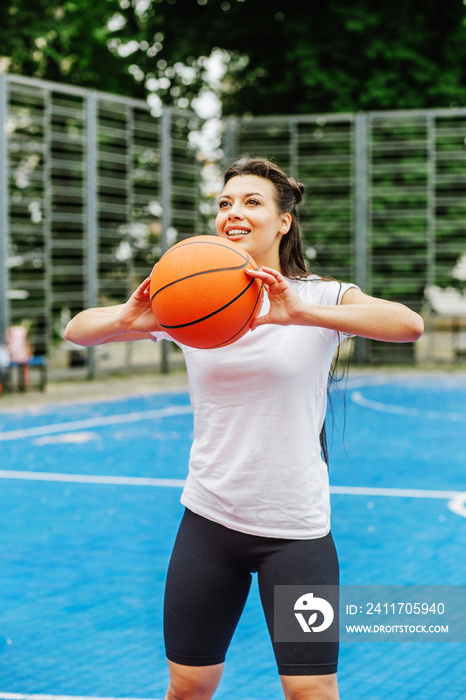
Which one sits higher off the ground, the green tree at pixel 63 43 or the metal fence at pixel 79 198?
the green tree at pixel 63 43

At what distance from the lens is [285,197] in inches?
108

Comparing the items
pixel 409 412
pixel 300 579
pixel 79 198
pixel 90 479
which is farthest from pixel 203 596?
pixel 79 198

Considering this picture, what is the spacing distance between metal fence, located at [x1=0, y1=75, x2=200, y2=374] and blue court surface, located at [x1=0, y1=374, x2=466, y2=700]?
4.89 metres

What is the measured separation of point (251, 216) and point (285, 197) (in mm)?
183

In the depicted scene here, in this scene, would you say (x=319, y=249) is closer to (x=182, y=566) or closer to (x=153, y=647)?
(x=153, y=647)

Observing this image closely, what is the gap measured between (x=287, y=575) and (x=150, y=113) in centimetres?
1660

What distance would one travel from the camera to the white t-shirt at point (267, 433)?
2.47m

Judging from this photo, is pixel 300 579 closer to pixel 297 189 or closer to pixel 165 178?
pixel 297 189

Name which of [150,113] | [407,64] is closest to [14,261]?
[150,113]

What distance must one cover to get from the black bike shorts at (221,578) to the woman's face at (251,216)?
82 centimetres

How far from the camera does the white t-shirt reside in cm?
247

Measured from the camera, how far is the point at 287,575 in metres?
2.41

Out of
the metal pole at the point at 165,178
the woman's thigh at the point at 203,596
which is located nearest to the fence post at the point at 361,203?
the metal pole at the point at 165,178

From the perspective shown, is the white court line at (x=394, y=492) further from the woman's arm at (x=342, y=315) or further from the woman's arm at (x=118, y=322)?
the woman's arm at (x=342, y=315)
